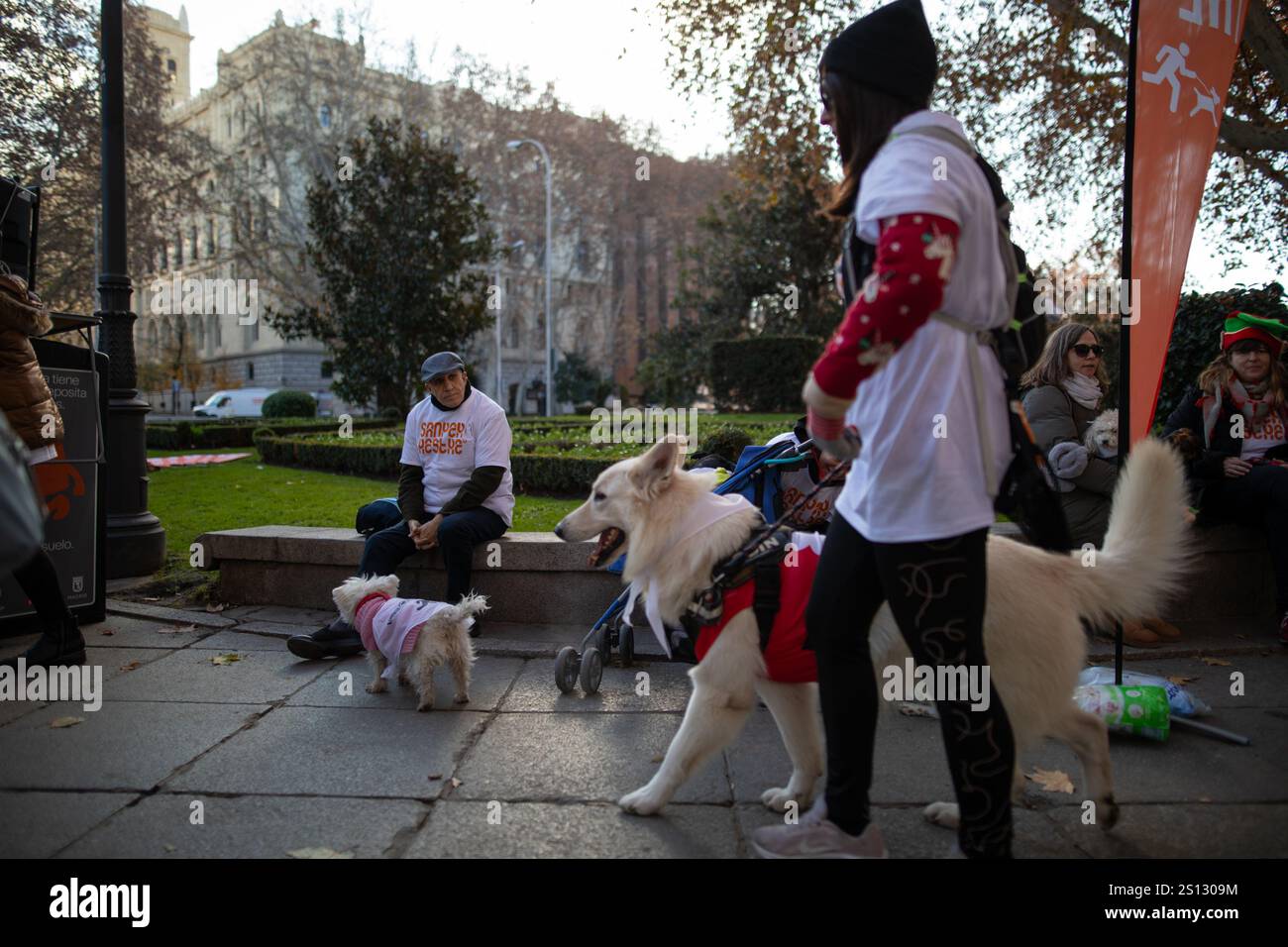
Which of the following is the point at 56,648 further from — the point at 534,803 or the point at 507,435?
the point at 534,803

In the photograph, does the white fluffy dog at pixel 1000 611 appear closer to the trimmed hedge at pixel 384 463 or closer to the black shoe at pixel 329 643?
the black shoe at pixel 329 643

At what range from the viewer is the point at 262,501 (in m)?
9.31

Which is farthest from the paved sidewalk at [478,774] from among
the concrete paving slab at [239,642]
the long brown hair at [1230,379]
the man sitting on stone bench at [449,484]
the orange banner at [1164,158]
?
the orange banner at [1164,158]

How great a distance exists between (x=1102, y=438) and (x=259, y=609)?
579 centimetres

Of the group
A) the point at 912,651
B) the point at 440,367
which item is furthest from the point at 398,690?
the point at 912,651

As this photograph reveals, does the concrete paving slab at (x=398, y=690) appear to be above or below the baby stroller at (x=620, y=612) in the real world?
below

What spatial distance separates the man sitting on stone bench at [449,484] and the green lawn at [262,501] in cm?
129

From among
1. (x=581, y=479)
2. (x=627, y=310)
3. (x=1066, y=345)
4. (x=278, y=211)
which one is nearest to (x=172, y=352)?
(x=278, y=211)

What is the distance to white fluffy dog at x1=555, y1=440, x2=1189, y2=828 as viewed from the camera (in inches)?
100

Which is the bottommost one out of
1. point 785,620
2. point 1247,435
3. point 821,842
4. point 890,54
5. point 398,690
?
point 398,690

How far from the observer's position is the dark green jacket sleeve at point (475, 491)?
5.25 m

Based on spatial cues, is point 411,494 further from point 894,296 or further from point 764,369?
point 764,369

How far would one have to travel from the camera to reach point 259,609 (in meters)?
5.96

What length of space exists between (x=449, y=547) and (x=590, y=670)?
1.36m
